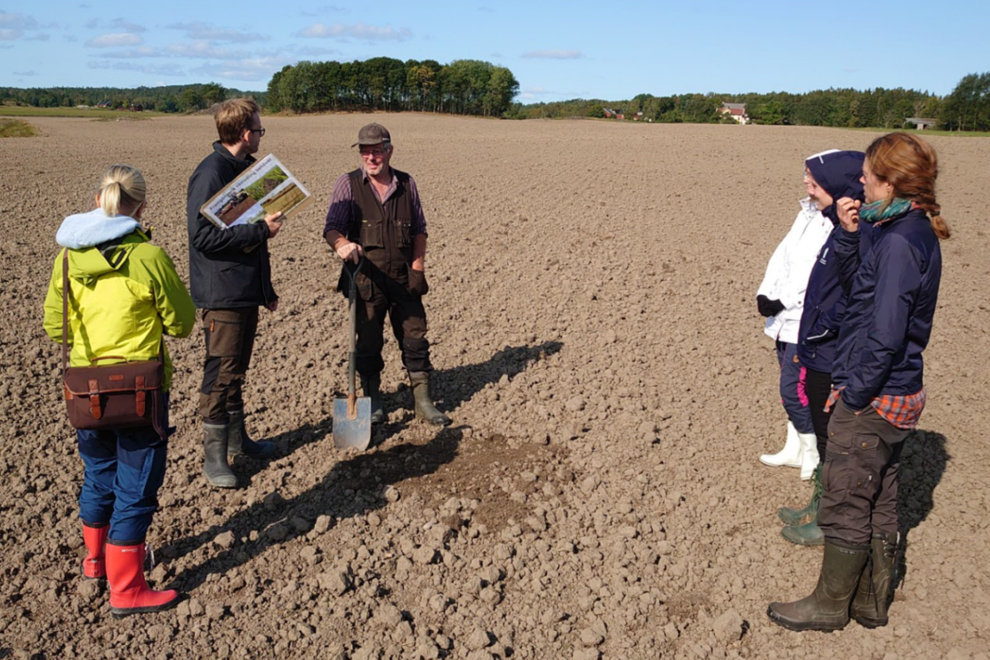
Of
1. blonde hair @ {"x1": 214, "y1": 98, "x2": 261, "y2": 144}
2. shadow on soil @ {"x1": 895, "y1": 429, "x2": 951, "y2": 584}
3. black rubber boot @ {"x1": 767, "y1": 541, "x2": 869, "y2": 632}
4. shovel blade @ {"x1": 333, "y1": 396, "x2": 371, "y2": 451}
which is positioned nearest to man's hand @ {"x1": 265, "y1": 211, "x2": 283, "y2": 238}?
blonde hair @ {"x1": 214, "y1": 98, "x2": 261, "y2": 144}

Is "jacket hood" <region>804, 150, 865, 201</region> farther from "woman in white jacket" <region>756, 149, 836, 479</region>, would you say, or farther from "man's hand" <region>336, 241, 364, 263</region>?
"man's hand" <region>336, 241, 364, 263</region>

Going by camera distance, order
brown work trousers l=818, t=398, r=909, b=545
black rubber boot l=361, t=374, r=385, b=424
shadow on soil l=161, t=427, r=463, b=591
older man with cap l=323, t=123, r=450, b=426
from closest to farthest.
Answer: brown work trousers l=818, t=398, r=909, b=545, shadow on soil l=161, t=427, r=463, b=591, older man with cap l=323, t=123, r=450, b=426, black rubber boot l=361, t=374, r=385, b=424

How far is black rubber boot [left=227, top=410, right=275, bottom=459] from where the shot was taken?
4739 millimetres

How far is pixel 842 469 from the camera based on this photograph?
3.37m

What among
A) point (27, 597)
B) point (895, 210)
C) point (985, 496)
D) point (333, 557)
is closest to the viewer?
point (895, 210)

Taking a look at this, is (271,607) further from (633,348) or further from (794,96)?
(794,96)

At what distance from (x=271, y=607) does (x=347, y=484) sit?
3.76 feet

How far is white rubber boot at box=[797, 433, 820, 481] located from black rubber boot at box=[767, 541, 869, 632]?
1.15 metres

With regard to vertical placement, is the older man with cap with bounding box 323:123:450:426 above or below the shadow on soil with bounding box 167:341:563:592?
above

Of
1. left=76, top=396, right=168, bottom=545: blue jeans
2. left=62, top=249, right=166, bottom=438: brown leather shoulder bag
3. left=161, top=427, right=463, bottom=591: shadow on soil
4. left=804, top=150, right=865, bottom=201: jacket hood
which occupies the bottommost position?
left=161, top=427, right=463, bottom=591: shadow on soil

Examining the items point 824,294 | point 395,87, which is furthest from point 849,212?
point 395,87

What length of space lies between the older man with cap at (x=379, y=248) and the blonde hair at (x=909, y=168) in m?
2.75

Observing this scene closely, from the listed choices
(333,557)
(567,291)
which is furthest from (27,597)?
(567,291)

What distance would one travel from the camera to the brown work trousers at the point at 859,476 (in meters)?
3.30
